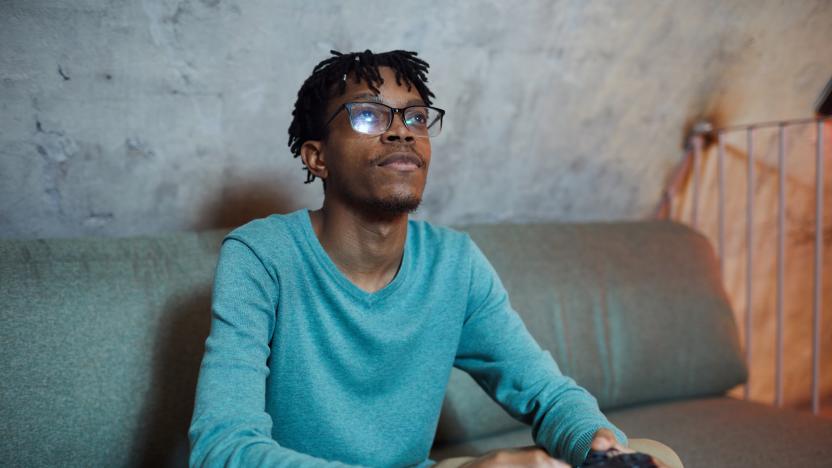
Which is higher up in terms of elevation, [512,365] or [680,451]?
[512,365]

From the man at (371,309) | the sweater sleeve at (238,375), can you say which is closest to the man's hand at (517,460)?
the man at (371,309)

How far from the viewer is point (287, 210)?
6.23 ft

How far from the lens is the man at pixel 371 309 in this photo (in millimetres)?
1161

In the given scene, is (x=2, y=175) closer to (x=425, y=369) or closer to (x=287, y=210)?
(x=287, y=210)

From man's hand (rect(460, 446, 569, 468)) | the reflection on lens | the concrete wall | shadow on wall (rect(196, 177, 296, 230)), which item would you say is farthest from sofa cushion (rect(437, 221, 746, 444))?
the reflection on lens

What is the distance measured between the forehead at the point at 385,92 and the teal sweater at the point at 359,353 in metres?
0.23

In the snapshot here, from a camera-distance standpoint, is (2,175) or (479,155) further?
(479,155)

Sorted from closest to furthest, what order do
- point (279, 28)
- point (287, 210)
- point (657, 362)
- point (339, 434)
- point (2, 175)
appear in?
point (339, 434) < point (2, 175) < point (279, 28) < point (287, 210) < point (657, 362)

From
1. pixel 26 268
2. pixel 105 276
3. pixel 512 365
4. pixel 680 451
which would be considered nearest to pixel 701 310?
pixel 680 451

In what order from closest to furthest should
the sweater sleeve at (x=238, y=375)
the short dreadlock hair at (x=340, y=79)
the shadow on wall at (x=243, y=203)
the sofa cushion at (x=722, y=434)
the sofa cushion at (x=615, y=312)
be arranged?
1. the sweater sleeve at (x=238, y=375)
2. the short dreadlock hair at (x=340, y=79)
3. the sofa cushion at (x=722, y=434)
4. the shadow on wall at (x=243, y=203)
5. the sofa cushion at (x=615, y=312)

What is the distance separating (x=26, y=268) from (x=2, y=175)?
28 cm

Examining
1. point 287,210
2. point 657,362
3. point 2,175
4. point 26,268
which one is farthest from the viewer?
point 657,362

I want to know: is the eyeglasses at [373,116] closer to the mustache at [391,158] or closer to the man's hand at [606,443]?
the mustache at [391,158]

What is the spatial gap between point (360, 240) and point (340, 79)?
0.29 metres
